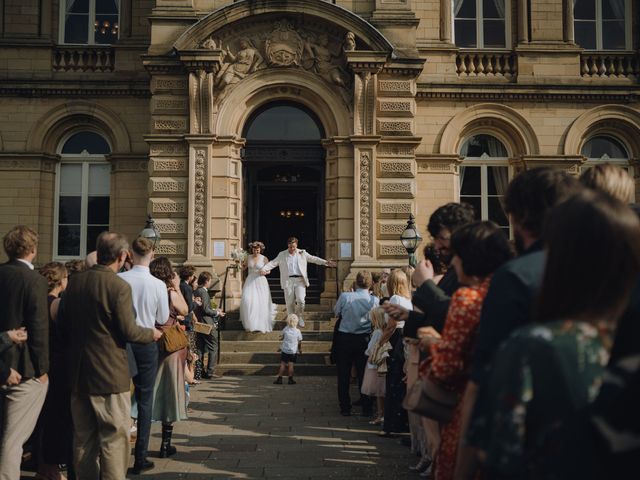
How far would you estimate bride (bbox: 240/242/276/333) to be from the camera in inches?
551

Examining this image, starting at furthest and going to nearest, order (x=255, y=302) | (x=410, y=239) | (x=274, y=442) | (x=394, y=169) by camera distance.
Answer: (x=394, y=169) → (x=255, y=302) → (x=410, y=239) → (x=274, y=442)

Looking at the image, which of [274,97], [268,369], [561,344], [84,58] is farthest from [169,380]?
[84,58]

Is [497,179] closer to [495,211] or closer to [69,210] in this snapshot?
[495,211]

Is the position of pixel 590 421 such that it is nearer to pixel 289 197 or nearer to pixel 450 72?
pixel 450 72

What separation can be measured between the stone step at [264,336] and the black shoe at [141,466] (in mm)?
7273

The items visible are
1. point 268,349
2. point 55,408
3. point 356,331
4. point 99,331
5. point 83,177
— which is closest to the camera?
point 99,331

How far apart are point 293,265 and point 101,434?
8.99 meters

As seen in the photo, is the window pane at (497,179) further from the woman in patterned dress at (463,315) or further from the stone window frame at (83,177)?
the woman in patterned dress at (463,315)

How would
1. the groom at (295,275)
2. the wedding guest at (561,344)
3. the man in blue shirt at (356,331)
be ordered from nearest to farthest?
1. the wedding guest at (561,344)
2. the man in blue shirt at (356,331)
3. the groom at (295,275)

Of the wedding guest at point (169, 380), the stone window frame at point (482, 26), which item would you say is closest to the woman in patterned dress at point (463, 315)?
the wedding guest at point (169, 380)

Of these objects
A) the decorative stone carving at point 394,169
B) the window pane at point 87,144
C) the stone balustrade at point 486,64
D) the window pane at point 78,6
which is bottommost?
the decorative stone carving at point 394,169

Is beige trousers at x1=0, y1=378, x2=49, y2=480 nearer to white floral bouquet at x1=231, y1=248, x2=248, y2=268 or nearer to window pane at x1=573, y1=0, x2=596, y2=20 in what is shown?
white floral bouquet at x1=231, y1=248, x2=248, y2=268

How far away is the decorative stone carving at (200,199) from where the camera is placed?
48.8ft

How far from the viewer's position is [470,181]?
1741 cm
